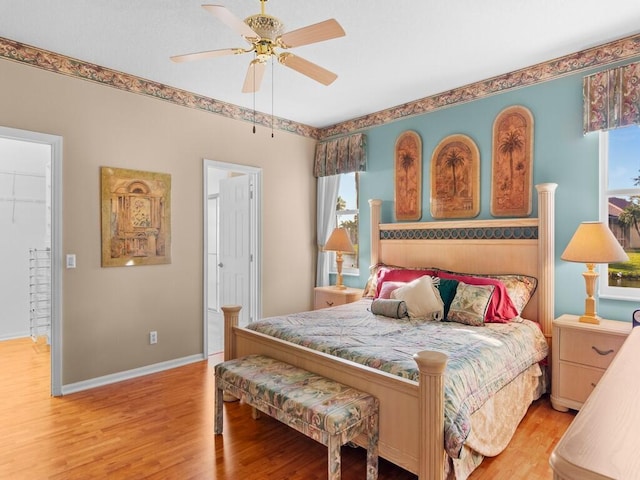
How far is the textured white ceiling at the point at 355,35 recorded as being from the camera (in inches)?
95.0

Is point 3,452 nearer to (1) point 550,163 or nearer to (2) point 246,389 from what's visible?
(2) point 246,389

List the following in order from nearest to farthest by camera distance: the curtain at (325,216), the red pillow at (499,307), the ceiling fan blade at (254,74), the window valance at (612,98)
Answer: the ceiling fan blade at (254,74) < the window valance at (612,98) < the red pillow at (499,307) < the curtain at (325,216)

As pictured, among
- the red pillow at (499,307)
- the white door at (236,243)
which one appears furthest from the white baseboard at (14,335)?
the red pillow at (499,307)

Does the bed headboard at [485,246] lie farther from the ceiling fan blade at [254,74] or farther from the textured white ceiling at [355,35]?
→ the ceiling fan blade at [254,74]

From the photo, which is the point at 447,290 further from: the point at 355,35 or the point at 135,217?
the point at 135,217

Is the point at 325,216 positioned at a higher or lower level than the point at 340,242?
higher

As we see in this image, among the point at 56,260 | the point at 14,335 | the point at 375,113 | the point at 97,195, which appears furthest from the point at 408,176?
the point at 14,335

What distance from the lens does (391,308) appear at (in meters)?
3.09

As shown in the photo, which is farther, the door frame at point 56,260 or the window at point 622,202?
the door frame at point 56,260

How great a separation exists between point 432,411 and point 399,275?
2.04 m

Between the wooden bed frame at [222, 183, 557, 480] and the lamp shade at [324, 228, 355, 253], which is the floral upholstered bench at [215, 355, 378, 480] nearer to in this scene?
the wooden bed frame at [222, 183, 557, 480]

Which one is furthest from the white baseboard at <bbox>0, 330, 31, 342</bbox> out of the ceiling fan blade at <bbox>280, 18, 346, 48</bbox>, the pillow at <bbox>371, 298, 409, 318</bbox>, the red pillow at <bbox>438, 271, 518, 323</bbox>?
the red pillow at <bbox>438, 271, 518, 323</bbox>

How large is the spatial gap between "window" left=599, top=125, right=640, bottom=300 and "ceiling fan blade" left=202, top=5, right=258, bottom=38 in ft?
9.30

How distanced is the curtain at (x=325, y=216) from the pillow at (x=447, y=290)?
2102mm
